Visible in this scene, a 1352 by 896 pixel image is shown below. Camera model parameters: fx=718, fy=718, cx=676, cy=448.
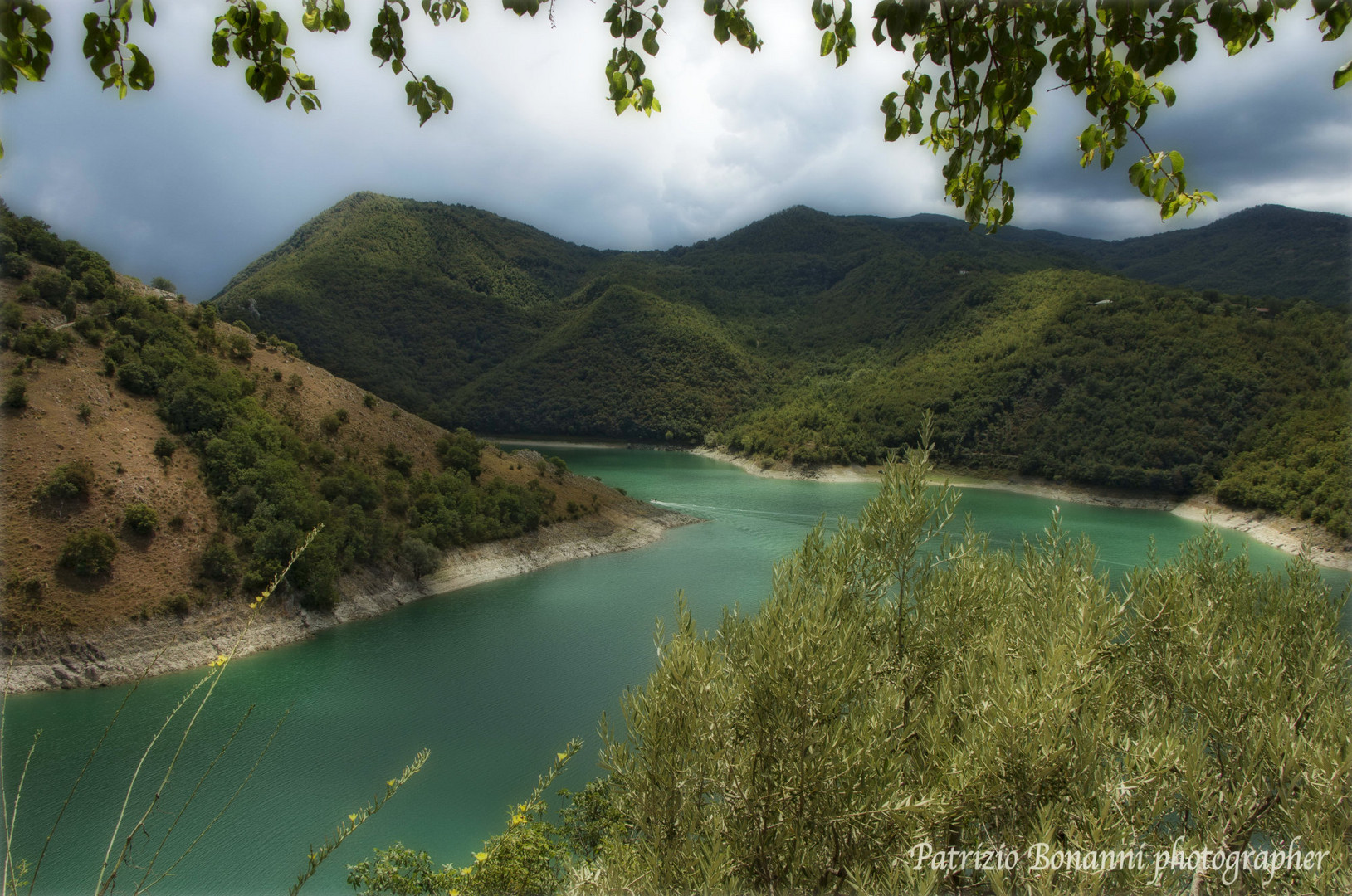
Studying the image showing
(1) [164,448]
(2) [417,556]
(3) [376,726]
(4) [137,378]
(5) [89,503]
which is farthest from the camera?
(2) [417,556]

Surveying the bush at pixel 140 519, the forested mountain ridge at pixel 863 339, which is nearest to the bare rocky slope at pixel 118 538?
the bush at pixel 140 519

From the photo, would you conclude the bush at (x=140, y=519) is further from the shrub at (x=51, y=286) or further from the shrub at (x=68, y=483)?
the shrub at (x=51, y=286)

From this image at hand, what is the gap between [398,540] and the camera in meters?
27.0

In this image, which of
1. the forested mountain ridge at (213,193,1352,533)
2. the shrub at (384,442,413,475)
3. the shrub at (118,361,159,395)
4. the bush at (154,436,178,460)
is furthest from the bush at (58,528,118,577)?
the forested mountain ridge at (213,193,1352,533)

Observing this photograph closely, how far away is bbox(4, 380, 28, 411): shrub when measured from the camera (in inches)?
785

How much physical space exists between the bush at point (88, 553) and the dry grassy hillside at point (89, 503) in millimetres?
169

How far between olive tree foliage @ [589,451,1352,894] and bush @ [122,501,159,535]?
20.7 meters

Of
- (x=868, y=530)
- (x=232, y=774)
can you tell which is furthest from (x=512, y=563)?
(x=868, y=530)

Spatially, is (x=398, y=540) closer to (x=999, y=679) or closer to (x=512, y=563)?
(x=512, y=563)

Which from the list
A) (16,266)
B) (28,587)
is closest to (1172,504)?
(28,587)

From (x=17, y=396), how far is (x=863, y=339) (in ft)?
276

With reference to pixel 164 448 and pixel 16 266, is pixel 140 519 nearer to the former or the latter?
pixel 164 448

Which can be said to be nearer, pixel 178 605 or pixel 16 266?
pixel 178 605

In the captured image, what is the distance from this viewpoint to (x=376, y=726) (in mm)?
16219
